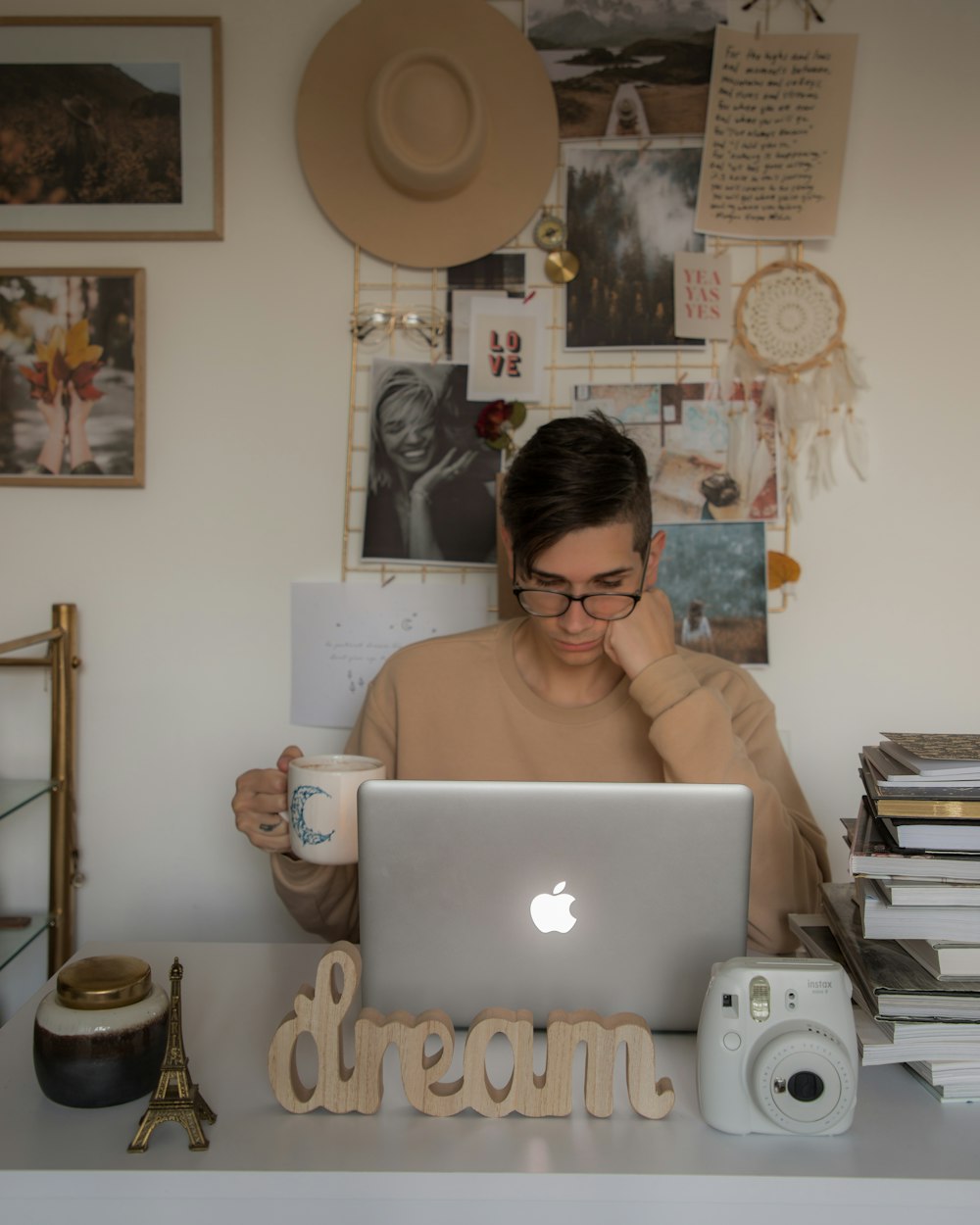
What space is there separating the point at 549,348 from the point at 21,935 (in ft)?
4.42

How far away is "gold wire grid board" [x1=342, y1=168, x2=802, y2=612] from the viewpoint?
72.2 inches

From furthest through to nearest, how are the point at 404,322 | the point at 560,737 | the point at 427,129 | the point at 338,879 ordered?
the point at 404,322, the point at 427,129, the point at 560,737, the point at 338,879

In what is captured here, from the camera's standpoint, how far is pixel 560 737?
156 centimetres

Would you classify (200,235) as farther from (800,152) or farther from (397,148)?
(800,152)

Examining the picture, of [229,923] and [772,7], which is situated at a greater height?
[772,7]

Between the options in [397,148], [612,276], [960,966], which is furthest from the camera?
[612,276]

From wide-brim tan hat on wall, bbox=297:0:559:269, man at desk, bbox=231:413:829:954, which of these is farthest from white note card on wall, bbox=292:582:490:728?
wide-brim tan hat on wall, bbox=297:0:559:269

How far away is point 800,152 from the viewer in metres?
1.80

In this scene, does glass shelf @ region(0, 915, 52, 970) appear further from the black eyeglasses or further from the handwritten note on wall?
the handwritten note on wall

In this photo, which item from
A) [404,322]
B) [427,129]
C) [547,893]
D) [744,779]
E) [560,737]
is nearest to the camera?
[547,893]

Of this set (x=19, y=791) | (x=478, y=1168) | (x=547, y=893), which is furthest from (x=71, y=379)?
(x=478, y=1168)

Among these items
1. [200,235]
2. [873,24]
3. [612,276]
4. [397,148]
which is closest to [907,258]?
[873,24]

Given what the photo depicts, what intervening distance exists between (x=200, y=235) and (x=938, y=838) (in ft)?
4.98

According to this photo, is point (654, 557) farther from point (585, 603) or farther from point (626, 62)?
point (626, 62)
